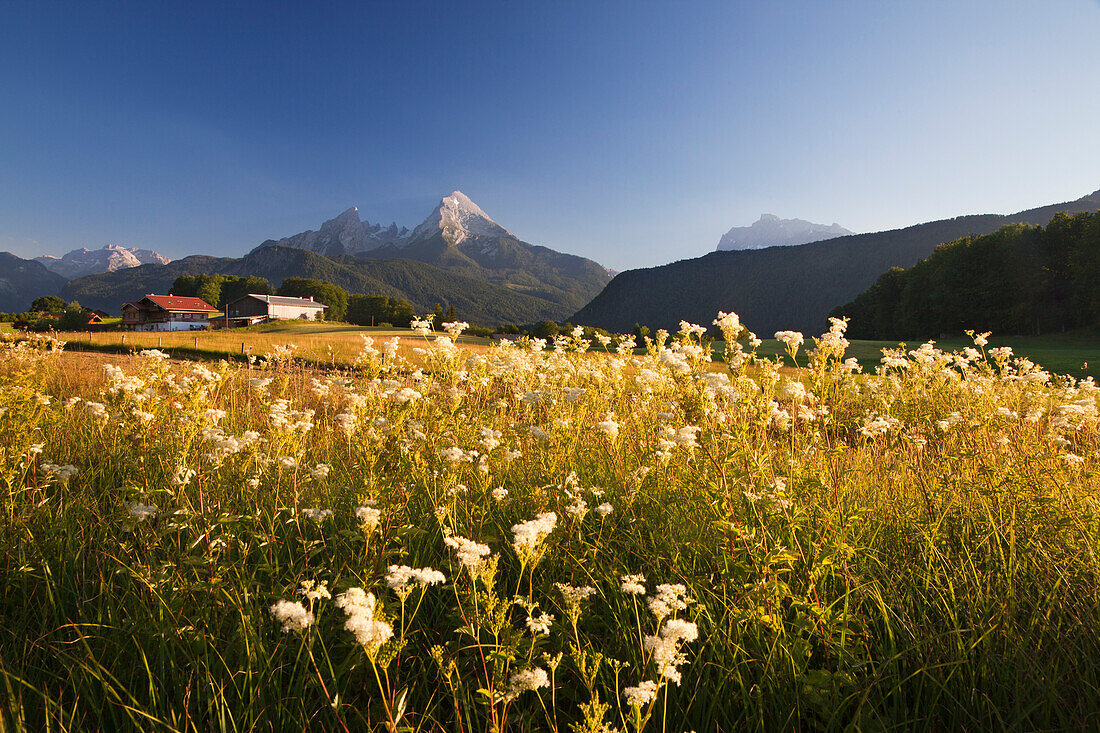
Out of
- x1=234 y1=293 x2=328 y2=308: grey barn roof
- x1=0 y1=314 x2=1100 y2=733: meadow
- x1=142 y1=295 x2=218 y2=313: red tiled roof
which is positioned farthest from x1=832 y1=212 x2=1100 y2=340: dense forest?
x1=142 y1=295 x2=218 y2=313: red tiled roof

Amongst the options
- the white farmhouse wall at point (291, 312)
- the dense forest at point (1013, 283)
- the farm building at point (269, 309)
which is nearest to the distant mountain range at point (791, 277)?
the dense forest at point (1013, 283)

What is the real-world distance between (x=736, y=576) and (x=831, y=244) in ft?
614

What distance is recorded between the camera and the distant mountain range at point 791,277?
130 meters

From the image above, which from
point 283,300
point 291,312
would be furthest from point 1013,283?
point 291,312

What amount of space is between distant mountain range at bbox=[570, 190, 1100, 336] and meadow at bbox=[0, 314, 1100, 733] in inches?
4753

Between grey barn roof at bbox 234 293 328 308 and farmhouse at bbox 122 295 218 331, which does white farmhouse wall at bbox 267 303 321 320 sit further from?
farmhouse at bbox 122 295 218 331

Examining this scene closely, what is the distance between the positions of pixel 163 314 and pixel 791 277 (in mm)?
174083

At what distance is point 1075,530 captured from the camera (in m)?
3.23

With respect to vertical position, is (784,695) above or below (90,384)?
below

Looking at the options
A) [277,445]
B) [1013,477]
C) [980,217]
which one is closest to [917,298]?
[1013,477]

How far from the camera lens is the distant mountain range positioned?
13050 centimetres

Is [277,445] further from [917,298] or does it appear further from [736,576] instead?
[917,298]

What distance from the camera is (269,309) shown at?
91.9 metres

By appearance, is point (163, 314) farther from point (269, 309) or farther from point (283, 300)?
point (283, 300)
